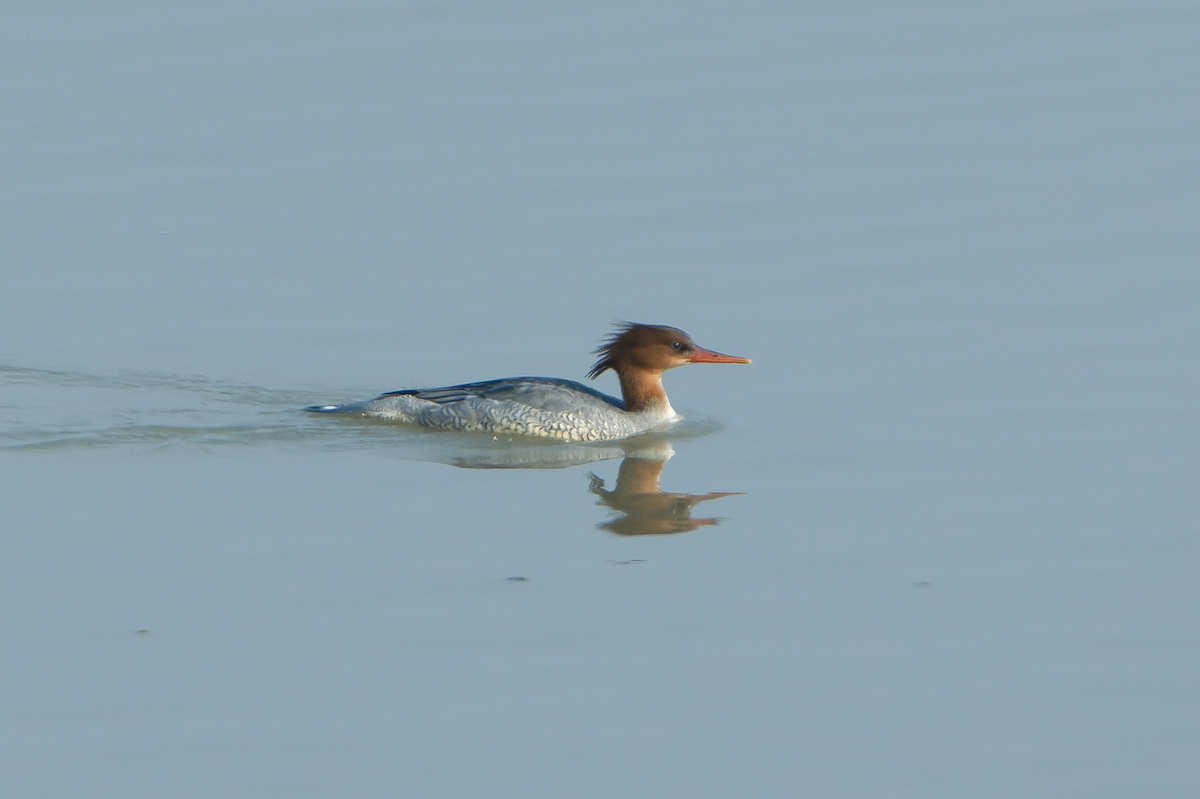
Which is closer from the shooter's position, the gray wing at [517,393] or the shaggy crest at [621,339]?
the gray wing at [517,393]

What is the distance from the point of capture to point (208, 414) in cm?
1373

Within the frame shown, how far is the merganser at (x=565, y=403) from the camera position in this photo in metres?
13.9

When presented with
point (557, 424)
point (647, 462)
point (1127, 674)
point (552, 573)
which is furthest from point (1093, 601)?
point (557, 424)

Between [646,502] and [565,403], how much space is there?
8.14 feet

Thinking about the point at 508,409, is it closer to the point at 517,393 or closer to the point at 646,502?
the point at 517,393

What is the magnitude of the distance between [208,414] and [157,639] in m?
5.89

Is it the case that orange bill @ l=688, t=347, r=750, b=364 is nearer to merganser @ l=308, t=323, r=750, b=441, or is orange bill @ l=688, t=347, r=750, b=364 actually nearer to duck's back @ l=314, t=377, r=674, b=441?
merganser @ l=308, t=323, r=750, b=441

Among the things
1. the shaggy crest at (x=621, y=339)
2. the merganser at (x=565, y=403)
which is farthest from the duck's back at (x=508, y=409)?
the shaggy crest at (x=621, y=339)

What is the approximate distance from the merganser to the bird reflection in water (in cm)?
A: 96

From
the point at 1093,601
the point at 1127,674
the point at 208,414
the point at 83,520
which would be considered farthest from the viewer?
the point at 208,414

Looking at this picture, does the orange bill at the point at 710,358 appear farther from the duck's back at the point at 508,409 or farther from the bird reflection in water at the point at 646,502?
the bird reflection in water at the point at 646,502

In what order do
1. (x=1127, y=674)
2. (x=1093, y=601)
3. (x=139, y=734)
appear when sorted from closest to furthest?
1. (x=139, y=734)
2. (x=1127, y=674)
3. (x=1093, y=601)

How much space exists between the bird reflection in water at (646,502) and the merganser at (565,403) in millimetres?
960

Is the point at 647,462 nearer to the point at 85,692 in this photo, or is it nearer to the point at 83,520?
the point at 83,520
